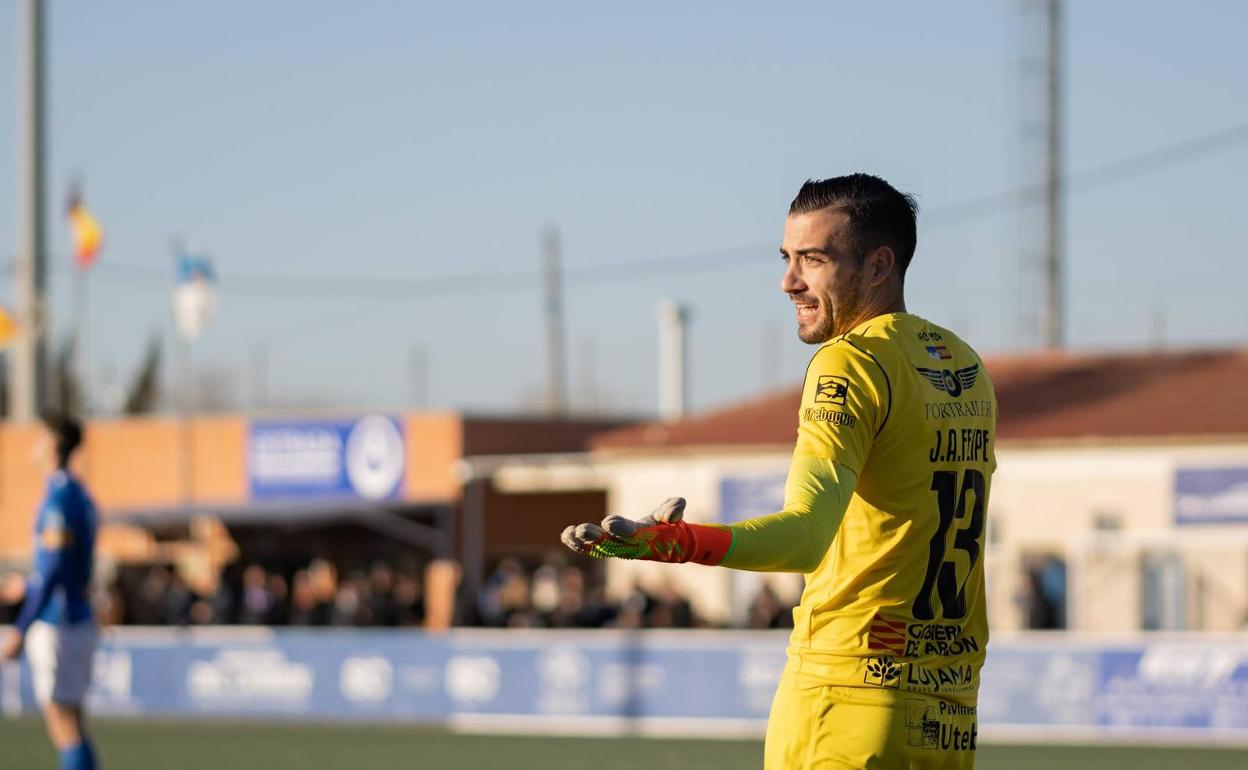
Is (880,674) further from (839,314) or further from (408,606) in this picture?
(408,606)

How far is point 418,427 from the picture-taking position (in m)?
34.9

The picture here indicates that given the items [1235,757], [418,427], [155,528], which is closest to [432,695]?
[1235,757]

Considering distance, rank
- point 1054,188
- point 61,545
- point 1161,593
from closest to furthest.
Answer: point 61,545 → point 1161,593 → point 1054,188

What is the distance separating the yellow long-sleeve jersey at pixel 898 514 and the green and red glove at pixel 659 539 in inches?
11.6

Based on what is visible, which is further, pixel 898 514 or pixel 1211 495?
pixel 1211 495

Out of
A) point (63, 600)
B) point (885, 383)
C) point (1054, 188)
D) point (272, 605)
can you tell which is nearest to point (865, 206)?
point (885, 383)

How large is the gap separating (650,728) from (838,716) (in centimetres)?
1750

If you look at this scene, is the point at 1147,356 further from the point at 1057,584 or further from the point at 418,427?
the point at 418,427

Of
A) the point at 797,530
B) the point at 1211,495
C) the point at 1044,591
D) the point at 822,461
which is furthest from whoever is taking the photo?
the point at 1044,591

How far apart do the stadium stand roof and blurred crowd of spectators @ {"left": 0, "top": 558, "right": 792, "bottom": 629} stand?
340cm

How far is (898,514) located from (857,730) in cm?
45

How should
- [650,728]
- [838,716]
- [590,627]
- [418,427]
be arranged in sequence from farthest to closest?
[418,427] → [590,627] → [650,728] → [838,716]

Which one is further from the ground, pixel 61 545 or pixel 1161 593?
pixel 61 545

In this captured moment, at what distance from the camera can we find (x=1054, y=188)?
113 feet
